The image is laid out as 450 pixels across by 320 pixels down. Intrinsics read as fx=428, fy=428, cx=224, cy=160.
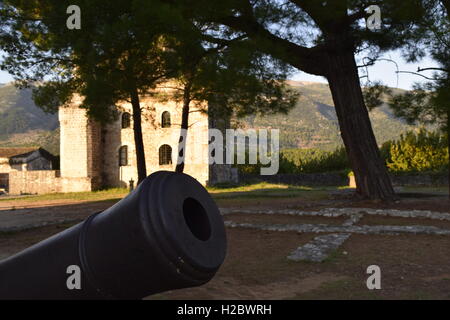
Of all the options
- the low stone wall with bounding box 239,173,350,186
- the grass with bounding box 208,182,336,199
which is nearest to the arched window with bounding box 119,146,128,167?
the grass with bounding box 208,182,336,199

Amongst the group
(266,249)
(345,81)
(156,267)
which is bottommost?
(266,249)

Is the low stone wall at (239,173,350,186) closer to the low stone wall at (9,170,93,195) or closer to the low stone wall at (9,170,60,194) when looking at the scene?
the low stone wall at (9,170,93,195)

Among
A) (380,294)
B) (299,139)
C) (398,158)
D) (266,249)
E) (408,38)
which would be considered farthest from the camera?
(299,139)

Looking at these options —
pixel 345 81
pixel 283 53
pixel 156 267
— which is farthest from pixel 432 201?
pixel 156 267

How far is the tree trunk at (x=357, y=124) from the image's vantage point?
11.7m

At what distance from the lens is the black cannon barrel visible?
2201 mm

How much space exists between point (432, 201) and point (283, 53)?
6106mm

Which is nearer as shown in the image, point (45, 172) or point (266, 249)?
point (266, 249)

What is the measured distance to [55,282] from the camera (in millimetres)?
2443

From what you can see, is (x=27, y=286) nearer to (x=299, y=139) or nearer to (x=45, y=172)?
(x=45, y=172)

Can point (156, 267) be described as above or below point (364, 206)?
above

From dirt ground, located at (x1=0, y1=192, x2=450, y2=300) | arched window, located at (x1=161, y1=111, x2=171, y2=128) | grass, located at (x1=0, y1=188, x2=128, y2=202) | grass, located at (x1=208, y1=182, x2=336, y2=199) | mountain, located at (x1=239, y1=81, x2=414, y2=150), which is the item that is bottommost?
grass, located at (x1=0, y1=188, x2=128, y2=202)

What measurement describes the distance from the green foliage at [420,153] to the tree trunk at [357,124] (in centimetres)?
1387

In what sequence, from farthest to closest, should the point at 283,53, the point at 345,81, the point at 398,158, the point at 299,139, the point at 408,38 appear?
the point at 299,139, the point at 398,158, the point at 345,81, the point at 408,38, the point at 283,53
